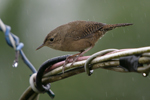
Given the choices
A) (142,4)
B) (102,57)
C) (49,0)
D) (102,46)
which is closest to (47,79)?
(102,57)

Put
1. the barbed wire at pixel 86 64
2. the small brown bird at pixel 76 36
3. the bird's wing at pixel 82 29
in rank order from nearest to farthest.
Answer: the barbed wire at pixel 86 64 → the small brown bird at pixel 76 36 → the bird's wing at pixel 82 29

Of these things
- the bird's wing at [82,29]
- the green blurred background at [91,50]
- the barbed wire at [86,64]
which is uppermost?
the barbed wire at [86,64]

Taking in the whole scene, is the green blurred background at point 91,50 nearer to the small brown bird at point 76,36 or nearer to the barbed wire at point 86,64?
the small brown bird at point 76,36

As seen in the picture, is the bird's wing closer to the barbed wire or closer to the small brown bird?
the small brown bird

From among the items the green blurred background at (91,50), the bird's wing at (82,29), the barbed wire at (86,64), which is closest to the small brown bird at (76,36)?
the bird's wing at (82,29)

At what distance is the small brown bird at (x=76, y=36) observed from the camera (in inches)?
134

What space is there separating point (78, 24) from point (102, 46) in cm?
171

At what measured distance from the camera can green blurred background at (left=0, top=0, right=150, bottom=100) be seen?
5.23 metres

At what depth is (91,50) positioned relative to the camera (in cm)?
538

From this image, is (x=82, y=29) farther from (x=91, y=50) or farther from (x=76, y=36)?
(x=91, y=50)

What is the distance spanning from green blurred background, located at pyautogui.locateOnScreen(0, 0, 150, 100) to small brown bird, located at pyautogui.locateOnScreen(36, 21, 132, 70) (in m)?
1.58

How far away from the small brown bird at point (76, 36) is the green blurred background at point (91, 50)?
5.18 feet

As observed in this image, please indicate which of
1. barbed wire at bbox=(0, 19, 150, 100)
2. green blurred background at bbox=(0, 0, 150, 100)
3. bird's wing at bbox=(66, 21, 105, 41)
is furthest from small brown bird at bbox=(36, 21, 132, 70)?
green blurred background at bbox=(0, 0, 150, 100)

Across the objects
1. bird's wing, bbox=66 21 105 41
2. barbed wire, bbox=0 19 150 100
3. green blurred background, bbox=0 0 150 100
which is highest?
barbed wire, bbox=0 19 150 100
